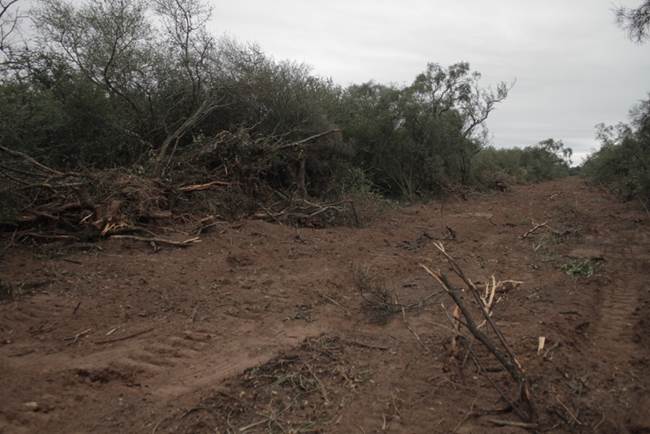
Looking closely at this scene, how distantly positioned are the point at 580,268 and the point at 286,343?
4.45m

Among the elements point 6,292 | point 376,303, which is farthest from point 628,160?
point 6,292

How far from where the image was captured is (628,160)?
40.9 ft

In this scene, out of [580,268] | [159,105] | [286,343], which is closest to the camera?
[286,343]

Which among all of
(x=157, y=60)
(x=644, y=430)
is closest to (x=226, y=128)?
(x=157, y=60)

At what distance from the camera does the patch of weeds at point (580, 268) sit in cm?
599

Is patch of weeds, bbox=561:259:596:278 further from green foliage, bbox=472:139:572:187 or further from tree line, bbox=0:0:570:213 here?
green foliage, bbox=472:139:572:187

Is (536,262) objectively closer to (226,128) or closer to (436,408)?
(436,408)

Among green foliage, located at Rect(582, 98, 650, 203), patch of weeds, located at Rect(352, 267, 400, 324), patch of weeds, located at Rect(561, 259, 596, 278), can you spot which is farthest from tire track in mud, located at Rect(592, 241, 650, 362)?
green foliage, located at Rect(582, 98, 650, 203)

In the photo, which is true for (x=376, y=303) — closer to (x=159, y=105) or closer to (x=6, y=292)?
(x=6, y=292)

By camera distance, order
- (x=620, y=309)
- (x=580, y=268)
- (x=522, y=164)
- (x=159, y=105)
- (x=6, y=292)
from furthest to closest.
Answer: (x=522, y=164) < (x=159, y=105) < (x=580, y=268) < (x=620, y=309) < (x=6, y=292)

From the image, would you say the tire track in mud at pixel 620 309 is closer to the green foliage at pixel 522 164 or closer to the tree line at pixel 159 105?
Answer: the tree line at pixel 159 105

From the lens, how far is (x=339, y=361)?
3645mm

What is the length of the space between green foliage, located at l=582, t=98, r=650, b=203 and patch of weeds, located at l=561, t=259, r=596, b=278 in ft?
18.1

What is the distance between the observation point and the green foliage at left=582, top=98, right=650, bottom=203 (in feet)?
36.0
